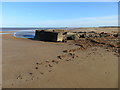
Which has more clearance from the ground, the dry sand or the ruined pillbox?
the ruined pillbox

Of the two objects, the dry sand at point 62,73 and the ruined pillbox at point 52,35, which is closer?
the dry sand at point 62,73

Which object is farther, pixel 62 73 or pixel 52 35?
pixel 52 35

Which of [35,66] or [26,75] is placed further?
[35,66]

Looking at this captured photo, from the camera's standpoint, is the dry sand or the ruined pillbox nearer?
the dry sand

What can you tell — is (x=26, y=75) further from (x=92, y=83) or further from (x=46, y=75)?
(x=92, y=83)

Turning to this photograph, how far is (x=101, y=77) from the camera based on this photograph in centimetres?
482

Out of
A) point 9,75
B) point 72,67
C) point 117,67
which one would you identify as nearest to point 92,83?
point 72,67

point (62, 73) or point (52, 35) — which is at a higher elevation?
point (52, 35)

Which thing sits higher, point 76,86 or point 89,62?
point 89,62

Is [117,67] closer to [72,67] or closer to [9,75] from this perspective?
[72,67]

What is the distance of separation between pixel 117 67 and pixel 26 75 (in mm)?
4008

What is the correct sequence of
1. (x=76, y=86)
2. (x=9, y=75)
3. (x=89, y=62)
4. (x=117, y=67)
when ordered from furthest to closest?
(x=89, y=62)
(x=117, y=67)
(x=9, y=75)
(x=76, y=86)

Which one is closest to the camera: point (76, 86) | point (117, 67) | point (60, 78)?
point (76, 86)

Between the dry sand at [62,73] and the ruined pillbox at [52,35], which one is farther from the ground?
the ruined pillbox at [52,35]
